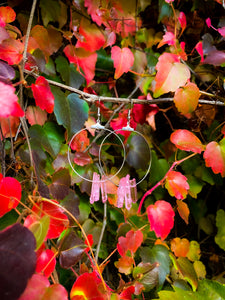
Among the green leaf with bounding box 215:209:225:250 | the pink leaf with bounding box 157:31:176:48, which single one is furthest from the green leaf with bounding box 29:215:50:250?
the green leaf with bounding box 215:209:225:250

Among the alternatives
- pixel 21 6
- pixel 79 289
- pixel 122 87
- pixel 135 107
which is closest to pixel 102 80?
pixel 122 87

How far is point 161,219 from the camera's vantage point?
27.4 inches

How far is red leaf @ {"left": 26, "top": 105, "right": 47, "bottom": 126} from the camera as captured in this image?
2.75ft

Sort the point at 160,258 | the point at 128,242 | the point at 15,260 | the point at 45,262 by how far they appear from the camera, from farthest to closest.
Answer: the point at 160,258 → the point at 128,242 → the point at 45,262 → the point at 15,260

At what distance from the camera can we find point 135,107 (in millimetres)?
884

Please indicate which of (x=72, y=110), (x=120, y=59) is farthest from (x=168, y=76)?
(x=72, y=110)

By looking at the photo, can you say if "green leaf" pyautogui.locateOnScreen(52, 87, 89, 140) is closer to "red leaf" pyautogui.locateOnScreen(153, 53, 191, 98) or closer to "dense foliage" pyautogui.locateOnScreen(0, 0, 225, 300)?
"dense foliage" pyautogui.locateOnScreen(0, 0, 225, 300)

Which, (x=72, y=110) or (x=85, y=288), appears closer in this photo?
(x=85, y=288)

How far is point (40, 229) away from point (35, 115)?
47 centimetres

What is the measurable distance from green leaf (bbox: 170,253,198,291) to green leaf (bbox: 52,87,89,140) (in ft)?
1.71

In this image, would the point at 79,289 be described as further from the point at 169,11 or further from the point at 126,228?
the point at 169,11

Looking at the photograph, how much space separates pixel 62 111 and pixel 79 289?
447 mm

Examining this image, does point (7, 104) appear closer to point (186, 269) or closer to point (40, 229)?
point (40, 229)

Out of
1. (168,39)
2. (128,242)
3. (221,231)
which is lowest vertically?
(221,231)
